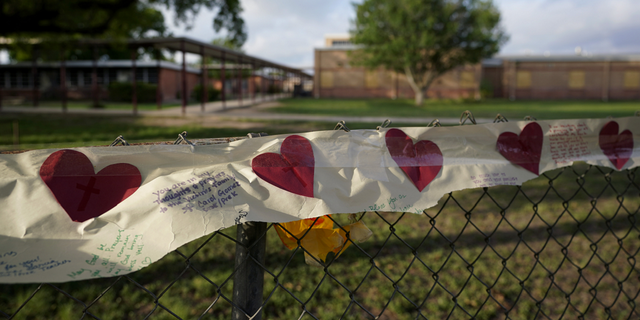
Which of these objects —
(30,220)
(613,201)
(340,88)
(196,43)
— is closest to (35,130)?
(196,43)

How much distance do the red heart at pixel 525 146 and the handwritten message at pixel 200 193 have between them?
89cm

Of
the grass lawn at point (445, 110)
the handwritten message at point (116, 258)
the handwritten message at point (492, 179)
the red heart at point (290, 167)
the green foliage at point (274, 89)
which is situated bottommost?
the handwritten message at point (116, 258)

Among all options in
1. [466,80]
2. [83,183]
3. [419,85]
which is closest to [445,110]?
[419,85]

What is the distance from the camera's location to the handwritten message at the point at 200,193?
3.03 ft

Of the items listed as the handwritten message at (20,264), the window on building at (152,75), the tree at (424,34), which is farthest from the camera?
the window on building at (152,75)

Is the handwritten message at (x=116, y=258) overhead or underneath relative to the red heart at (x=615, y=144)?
underneath

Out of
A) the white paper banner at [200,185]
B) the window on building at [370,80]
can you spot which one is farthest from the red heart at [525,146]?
the window on building at [370,80]

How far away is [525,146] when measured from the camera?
1.40 m

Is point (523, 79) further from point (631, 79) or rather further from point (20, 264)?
point (20, 264)

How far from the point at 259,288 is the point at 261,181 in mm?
307

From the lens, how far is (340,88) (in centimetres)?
3416

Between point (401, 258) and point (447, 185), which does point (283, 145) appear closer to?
point (447, 185)

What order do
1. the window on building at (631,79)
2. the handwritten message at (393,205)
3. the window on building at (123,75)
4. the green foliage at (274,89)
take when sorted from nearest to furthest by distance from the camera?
1. the handwritten message at (393,205)
2. the window on building at (123,75)
3. the green foliage at (274,89)
4. the window on building at (631,79)

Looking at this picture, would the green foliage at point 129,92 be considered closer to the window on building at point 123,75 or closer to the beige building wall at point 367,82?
the window on building at point 123,75
